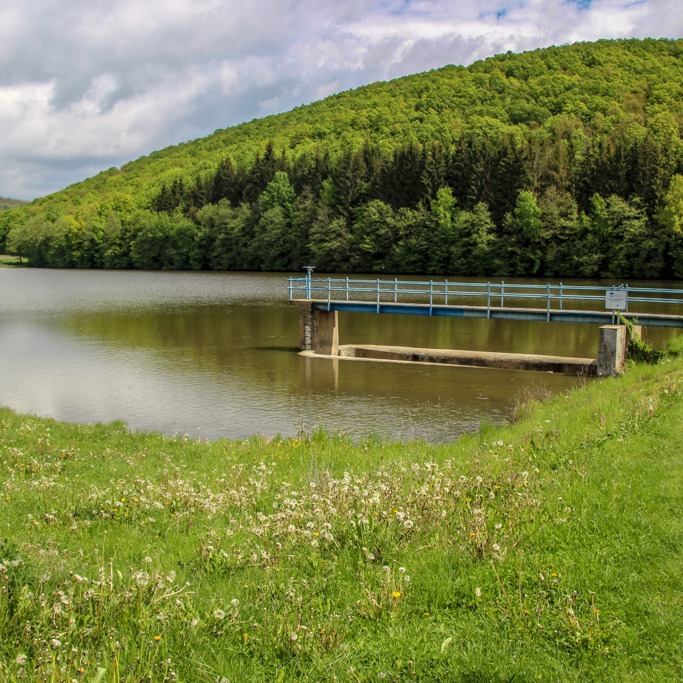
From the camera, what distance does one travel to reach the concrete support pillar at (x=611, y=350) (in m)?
23.6

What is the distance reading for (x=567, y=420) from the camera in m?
13.0

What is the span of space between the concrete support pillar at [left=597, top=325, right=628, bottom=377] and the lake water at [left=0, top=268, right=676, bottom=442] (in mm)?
1499

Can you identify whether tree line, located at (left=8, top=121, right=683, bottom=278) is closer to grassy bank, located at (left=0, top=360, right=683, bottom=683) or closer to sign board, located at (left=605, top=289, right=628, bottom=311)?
sign board, located at (left=605, top=289, right=628, bottom=311)

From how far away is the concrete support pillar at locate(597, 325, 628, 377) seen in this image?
23625 mm

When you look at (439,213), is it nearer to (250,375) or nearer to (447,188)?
(447,188)

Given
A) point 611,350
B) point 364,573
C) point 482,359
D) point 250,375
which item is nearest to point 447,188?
point 482,359

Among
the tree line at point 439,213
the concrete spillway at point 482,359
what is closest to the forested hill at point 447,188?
the tree line at point 439,213

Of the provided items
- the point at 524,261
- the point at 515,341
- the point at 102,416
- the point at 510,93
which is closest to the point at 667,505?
the point at 102,416

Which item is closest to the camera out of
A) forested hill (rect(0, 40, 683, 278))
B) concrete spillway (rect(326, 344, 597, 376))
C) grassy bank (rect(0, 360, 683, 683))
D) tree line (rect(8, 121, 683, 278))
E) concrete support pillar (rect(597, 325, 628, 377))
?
grassy bank (rect(0, 360, 683, 683))

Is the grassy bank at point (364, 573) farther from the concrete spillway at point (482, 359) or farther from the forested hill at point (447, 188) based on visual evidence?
the forested hill at point (447, 188)

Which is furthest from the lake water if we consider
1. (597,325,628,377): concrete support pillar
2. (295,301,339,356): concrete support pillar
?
(597,325,628,377): concrete support pillar

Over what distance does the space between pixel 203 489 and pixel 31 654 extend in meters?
4.39

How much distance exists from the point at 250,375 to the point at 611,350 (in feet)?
39.5

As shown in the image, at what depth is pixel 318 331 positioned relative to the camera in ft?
99.8
